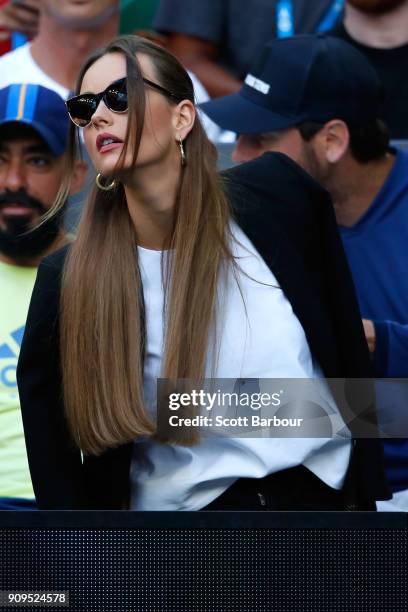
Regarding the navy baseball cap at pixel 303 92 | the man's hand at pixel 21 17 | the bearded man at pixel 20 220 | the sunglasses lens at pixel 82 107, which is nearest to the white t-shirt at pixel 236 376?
the sunglasses lens at pixel 82 107

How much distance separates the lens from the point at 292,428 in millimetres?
1980

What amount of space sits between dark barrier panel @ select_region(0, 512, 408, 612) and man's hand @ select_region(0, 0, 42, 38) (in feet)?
8.24

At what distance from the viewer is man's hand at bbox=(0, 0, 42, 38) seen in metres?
3.93

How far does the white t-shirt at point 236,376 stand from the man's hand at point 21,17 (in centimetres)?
208

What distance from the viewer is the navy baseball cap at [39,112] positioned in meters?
3.13

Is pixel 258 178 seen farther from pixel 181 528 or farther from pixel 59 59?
pixel 59 59

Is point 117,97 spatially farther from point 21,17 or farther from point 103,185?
point 21,17

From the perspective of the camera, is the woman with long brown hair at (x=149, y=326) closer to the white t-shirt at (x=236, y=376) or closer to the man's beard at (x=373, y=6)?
the white t-shirt at (x=236, y=376)

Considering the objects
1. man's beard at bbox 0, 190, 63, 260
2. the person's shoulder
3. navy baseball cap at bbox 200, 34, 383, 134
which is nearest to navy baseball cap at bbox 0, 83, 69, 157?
man's beard at bbox 0, 190, 63, 260

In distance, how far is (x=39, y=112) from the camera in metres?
3.14

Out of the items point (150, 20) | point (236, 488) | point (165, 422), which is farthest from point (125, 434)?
point (150, 20)

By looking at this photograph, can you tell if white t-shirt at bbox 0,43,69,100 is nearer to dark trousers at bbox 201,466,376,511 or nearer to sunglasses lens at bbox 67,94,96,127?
sunglasses lens at bbox 67,94,96,127

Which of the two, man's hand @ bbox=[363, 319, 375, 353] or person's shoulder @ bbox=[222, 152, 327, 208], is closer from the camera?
person's shoulder @ bbox=[222, 152, 327, 208]

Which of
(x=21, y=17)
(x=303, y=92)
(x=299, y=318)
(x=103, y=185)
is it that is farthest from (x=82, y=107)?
(x=21, y=17)
